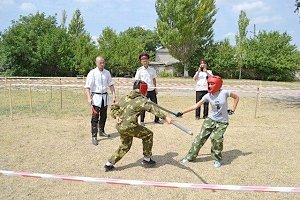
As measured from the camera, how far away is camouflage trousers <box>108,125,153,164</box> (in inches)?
184

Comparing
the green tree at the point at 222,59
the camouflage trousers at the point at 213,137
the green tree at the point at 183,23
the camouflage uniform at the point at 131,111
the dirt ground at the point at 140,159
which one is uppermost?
the green tree at the point at 183,23

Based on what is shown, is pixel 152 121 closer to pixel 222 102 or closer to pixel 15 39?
pixel 222 102

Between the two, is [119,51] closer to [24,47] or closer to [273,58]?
[24,47]

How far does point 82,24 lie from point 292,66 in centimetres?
3819

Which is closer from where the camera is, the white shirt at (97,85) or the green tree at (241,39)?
the white shirt at (97,85)

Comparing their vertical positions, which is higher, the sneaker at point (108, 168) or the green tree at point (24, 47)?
the green tree at point (24, 47)

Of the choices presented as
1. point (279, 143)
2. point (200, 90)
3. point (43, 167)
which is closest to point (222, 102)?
point (279, 143)

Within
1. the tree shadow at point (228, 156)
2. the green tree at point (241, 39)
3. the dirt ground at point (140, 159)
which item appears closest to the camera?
the dirt ground at point (140, 159)

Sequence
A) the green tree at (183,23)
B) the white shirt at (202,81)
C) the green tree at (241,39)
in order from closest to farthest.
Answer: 1. the white shirt at (202,81)
2. the green tree at (183,23)
3. the green tree at (241,39)

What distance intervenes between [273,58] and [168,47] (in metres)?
12.8

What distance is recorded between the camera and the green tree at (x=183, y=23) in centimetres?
3538

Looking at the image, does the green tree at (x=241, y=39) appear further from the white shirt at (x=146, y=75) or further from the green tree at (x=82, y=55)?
the white shirt at (x=146, y=75)

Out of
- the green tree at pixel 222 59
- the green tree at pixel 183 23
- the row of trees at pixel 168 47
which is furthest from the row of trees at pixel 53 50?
the green tree at pixel 222 59

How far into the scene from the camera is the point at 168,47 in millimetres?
36281
